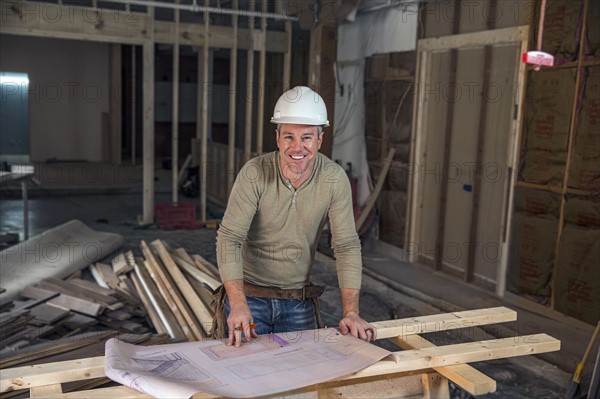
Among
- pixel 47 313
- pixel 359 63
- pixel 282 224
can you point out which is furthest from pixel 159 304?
pixel 359 63

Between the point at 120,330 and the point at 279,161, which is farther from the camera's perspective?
the point at 120,330

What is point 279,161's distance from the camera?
98.7 inches

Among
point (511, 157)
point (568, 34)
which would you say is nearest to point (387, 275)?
point (511, 157)

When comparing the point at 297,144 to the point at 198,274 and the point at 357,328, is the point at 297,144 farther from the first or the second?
the point at 198,274

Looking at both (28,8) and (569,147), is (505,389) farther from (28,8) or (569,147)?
(28,8)

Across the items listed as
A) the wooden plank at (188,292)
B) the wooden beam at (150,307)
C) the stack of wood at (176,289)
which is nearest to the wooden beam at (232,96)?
the stack of wood at (176,289)

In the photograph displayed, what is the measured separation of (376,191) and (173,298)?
3.38 metres

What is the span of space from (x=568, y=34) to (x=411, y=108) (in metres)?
2.14

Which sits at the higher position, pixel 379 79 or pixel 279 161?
pixel 379 79

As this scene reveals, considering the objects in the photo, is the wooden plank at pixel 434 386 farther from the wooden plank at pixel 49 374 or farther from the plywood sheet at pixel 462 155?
the plywood sheet at pixel 462 155

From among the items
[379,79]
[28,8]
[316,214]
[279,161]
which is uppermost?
[28,8]

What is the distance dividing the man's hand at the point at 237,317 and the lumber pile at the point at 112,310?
1516 millimetres

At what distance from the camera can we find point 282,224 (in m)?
2.55

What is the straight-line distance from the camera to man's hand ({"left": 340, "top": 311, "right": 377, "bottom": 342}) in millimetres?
2254
